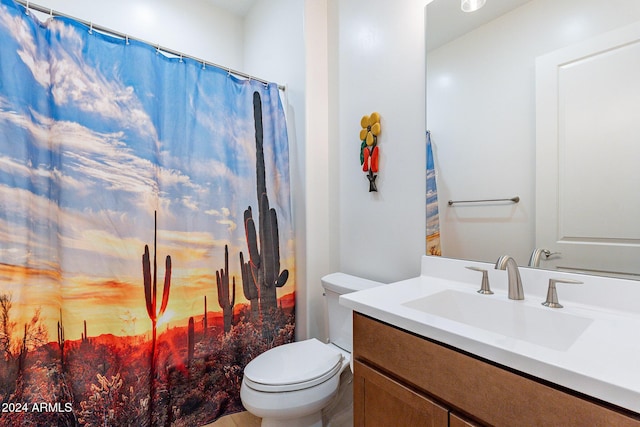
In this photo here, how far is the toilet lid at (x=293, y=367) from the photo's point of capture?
1.14 meters

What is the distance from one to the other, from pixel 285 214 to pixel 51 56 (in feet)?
4.07

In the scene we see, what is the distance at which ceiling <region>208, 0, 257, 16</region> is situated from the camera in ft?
7.33

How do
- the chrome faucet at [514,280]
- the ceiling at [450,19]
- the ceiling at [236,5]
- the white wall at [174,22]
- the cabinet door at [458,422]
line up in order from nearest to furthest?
the cabinet door at [458,422]
the chrome faucet at [514,280]
the ceiling at [450,19]
the white wall at [174,22]
the ceiling at [236,5]

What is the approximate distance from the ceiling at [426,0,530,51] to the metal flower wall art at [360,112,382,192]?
39 centimetres

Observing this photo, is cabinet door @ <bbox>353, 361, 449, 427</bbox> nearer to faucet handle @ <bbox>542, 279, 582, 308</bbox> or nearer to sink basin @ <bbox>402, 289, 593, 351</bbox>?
sink basin @ <bbox>402, 289, 593, 351</bbox>

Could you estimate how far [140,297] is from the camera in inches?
51.3

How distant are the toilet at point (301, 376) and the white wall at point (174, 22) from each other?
2022mm

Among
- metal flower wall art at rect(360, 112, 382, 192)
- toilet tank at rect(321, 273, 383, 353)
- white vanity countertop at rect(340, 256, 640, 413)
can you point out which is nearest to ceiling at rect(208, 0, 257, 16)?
metal flower wall art at rect(360, 112, 382, 192)

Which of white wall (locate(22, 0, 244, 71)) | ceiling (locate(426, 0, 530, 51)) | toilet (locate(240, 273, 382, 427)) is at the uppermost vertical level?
white wall (locate(22, 0, 244, 71))

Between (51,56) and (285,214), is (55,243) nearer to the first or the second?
(51,56)

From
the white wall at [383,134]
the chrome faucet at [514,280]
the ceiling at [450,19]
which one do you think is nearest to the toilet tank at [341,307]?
the white wall at [383,134]

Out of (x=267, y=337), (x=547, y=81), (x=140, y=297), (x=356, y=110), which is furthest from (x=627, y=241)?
(x=140, y=297)

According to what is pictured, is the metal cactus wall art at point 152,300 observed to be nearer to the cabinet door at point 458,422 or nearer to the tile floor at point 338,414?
the tile floor at point 338,414

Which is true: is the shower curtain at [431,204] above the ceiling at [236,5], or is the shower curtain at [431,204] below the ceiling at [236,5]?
below
